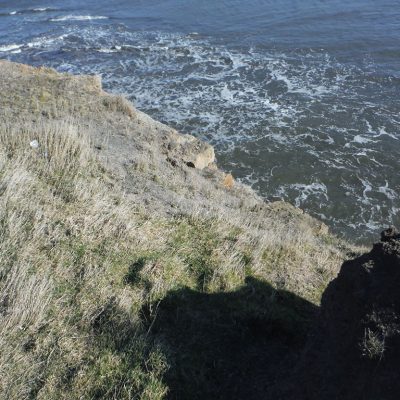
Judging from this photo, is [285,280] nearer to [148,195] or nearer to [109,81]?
[148,195]

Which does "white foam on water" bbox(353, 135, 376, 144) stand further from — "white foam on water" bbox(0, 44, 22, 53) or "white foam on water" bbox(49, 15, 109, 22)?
"white foam on water" bbox(49, 15, 109, 22)

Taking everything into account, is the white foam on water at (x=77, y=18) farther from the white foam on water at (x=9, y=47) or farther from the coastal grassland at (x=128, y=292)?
the coastal grassland at (x=128, y=292)

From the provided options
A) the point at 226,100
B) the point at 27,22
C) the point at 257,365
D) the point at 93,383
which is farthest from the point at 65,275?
the point at 27,22

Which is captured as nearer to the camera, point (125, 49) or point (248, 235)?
point (248, 235)

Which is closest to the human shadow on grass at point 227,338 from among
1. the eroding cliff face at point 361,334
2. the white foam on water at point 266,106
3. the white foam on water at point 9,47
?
the eroding cliff face at point 361,334

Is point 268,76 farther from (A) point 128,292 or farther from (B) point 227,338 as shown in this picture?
(B) point 227,338

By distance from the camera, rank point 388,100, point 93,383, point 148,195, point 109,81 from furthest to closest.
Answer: point 109,81, point 388,100, point 148,195, point 93,383
